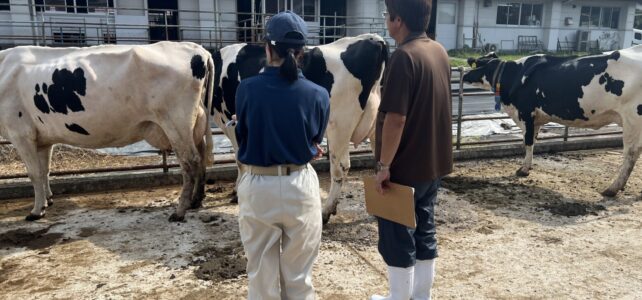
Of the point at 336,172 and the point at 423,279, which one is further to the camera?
the point at 336,172

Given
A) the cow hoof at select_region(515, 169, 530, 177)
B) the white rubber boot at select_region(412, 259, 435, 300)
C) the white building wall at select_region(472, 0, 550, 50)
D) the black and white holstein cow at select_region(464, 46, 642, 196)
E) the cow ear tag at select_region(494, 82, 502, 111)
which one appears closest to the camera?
the white rubber boot at select_region(412, 259, 435, 300)

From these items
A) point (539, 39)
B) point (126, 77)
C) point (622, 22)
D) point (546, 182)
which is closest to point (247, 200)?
point (126, 77)

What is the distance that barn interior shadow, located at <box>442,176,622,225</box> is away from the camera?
531cm

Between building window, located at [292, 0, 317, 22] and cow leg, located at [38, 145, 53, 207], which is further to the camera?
building window, located at [292, 0, 317, 22]

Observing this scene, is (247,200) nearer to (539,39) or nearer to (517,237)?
(517,237)

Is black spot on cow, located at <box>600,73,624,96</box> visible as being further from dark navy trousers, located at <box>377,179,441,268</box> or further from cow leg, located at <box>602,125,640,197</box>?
dark navy trousers, located at <box>377,179,441,268</box>

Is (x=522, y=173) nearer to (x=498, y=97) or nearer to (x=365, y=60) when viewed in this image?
(x=498, y=97)

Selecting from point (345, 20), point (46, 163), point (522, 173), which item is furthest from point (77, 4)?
point (522, 173)

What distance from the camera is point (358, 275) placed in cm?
387

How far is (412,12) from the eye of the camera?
283 cm

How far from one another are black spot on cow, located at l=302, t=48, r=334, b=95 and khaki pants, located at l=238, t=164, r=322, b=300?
2.38 metres

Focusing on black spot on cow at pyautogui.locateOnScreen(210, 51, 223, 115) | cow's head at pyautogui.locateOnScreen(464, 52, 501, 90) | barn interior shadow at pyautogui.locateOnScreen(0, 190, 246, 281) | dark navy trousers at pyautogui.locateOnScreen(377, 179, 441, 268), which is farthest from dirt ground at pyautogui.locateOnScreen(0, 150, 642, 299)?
cow's head at pyautogui.locateOnScreen(464, 52, 501, 90)

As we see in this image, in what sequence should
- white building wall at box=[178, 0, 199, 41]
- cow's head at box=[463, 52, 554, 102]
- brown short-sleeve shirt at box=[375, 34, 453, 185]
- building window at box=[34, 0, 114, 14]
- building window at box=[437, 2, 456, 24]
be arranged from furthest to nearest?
building window at box=[437, 2, 456, 24], white building wall at box=[178, 0, 199, 41], building window at box=[34, 0, 114, 14], cow's head at box=[463, 52, 554, 102], brown short-sleeve shirt at box=[375, 34, 453, 185]

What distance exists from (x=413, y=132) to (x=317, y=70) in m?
2.29
